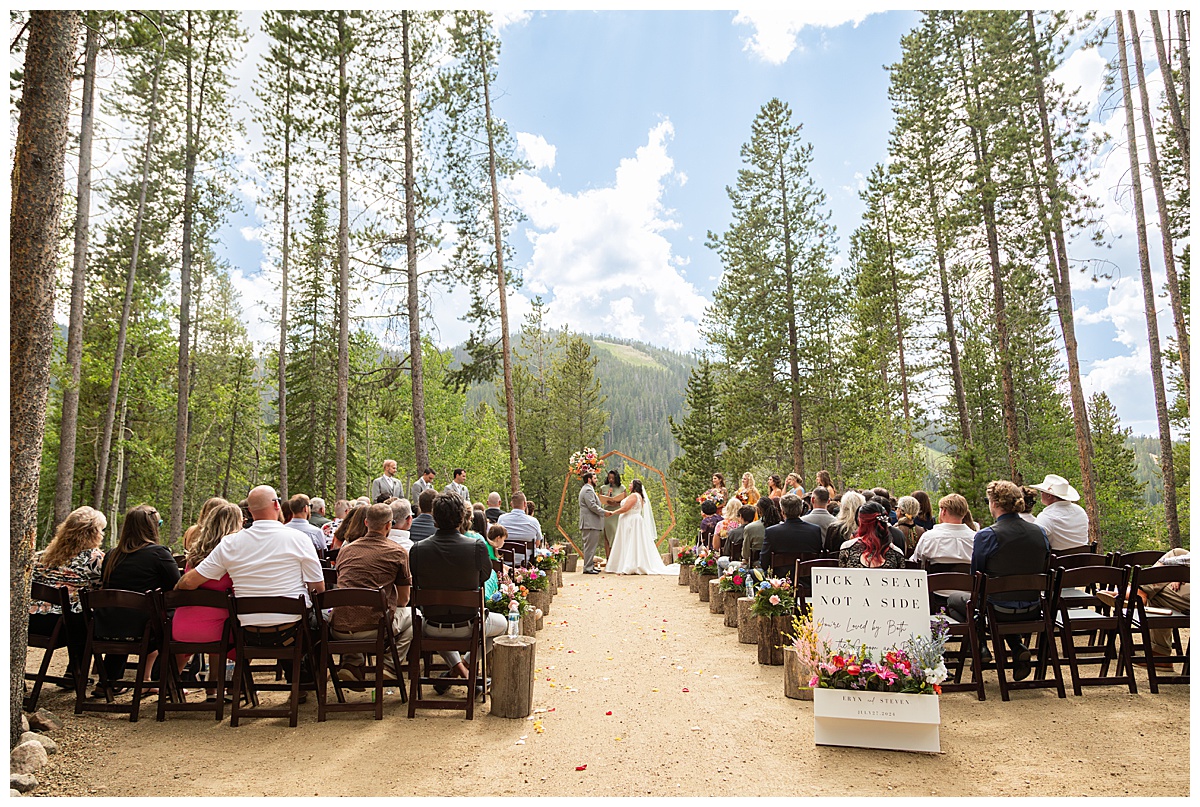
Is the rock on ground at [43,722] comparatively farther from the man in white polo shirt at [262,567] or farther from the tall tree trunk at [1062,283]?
the tall tree trunk at [1062,283]

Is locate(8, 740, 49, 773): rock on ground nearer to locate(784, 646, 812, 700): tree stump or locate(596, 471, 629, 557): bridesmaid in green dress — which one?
locate(784, 646, 812, 700): tree stump

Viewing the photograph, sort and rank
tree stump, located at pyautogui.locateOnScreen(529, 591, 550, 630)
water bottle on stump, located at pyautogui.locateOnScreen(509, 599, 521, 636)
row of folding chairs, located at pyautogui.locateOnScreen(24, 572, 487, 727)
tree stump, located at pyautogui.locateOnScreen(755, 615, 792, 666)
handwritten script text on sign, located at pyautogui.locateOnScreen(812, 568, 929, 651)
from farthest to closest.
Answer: tree stump, located at pyautogui.locateOnScreen(529, 591, 550, 630) < tree stump, located at pyautogui.locateOnScreen(755, 615, 792, 666) < water bottle on stump, located at pyautogui.locateOnScreen(509, 599, 521, 636) < row of folding chairs, located at pyautogui.locateOnScreen(24, 572, 487, 727) < handwritten script text on sign, located at pyautogui.locateOnScreen(812, 568, 929, 651)

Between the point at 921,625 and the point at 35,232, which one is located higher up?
the point at 35,232

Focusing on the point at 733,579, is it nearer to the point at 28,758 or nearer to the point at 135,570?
the point at 135,570

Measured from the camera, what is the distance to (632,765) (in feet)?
13.1

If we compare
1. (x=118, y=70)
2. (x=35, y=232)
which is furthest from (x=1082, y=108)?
(x=118, y=70)

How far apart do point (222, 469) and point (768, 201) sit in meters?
27.6

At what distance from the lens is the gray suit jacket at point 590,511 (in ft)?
48.1

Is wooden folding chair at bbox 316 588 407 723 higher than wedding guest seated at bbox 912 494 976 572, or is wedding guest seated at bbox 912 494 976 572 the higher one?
wedding guest seated at bbox 912 494 976 572

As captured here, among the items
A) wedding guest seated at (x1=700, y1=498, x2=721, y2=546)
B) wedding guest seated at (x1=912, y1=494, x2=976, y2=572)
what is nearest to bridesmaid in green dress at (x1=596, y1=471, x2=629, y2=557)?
wedding guest seated at (x1=700, y1=498, x2=721, y2=546)

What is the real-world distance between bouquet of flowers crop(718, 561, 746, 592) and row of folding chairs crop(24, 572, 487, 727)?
389 cm

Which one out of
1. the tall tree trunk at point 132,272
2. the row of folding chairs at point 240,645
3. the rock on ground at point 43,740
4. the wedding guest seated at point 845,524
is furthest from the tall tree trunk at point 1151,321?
the tall tree trunk at point 132,272

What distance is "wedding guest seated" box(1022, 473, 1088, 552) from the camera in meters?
6.29

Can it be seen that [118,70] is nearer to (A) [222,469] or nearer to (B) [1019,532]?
(B) [1019,532]
